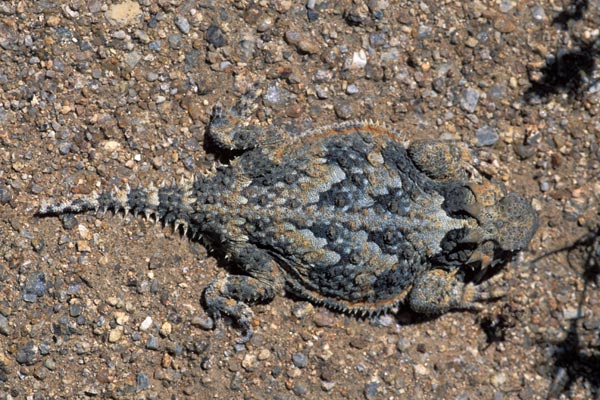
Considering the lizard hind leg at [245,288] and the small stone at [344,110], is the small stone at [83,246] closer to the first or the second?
the lizard hind leg at [245,288]

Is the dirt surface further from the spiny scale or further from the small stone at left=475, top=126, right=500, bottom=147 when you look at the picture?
the spiny scale

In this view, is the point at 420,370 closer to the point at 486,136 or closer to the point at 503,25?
the point at 486,136

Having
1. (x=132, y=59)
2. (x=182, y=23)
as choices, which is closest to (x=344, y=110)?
(x=182, y=23)

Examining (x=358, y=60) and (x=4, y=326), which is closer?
(x=4, y=326)

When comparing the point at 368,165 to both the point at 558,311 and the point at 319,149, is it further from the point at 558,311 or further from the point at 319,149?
the point at 558,311

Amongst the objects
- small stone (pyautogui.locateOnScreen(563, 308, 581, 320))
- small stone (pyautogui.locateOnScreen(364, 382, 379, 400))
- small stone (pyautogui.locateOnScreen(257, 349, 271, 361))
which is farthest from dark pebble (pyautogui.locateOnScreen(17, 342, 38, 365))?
small stone (pyautogui.locateOnScreen(563, 308, 581, 320))

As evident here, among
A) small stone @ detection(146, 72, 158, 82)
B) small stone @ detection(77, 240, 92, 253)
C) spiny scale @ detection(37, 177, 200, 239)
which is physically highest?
small stone @ detection(146, 72, 158, 82)
